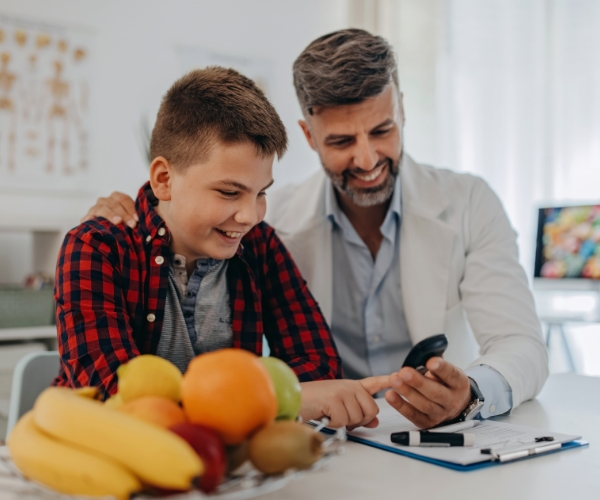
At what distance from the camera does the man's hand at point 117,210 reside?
1.19 meters

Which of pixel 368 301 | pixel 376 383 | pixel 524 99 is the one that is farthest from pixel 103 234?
pixel 524 99

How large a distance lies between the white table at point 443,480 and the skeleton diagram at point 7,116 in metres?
2.72

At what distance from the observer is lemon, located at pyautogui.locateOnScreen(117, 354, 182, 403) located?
60 centimetres

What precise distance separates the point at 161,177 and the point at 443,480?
0.70 meters

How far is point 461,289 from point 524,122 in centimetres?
254

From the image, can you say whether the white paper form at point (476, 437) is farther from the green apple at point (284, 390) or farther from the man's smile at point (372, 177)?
the man's smile at point (372, 177)

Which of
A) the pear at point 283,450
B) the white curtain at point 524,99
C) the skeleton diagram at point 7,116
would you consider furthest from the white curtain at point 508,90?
the pear at point 283,450

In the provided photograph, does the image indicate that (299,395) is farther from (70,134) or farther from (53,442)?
(70,134)

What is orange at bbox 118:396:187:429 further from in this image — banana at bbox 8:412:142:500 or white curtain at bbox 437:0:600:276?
white curtain at bbox 437:0:600:276

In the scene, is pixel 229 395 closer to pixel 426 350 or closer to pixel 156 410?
pixel 156 410

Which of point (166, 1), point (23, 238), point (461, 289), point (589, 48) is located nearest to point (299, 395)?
point (461, 289)

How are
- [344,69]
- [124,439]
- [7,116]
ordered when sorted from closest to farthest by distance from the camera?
1. [124,439]
2. [344,69]
3. [7,116]

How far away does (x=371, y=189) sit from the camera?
161cm

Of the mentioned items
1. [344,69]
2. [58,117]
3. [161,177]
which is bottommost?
[161,177]
